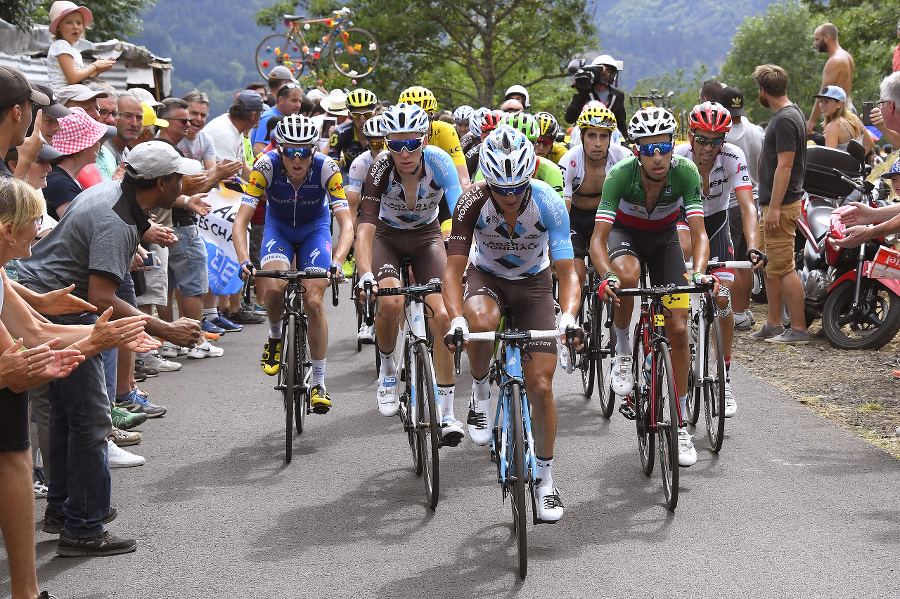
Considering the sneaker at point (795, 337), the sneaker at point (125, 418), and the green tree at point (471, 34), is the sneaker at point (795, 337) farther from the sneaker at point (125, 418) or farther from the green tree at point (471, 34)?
the green tree at point (471, 34)

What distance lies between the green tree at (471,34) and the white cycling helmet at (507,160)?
1425 inches

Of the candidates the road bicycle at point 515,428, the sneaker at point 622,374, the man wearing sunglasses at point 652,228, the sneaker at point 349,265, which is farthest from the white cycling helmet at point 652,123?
the sneaker at point 349,265

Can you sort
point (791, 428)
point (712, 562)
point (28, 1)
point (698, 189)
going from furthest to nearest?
point (28, 1) → point (791, 428) → point (698, 189) → point (712, 562)

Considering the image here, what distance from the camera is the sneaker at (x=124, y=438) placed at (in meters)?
7.75

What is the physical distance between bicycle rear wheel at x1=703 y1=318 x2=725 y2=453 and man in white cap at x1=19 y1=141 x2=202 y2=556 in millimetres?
3646

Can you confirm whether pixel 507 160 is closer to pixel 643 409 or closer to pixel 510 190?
pixel 510 190

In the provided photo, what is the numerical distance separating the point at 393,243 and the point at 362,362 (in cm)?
302

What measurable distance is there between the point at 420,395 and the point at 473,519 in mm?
971

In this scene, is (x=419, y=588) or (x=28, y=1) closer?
(x=419, y=588)

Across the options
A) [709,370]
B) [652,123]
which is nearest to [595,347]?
[709,370]

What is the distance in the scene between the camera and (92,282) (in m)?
5.60

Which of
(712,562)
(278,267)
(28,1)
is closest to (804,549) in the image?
(712,562)

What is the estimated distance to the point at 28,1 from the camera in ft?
54.6

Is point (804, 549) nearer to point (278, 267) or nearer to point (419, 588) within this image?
point (419, 588)
